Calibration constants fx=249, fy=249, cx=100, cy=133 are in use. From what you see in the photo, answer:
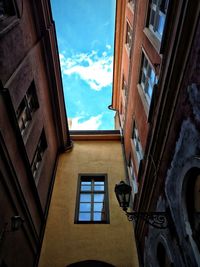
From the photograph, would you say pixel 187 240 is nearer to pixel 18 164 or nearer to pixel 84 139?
pixel 18 164

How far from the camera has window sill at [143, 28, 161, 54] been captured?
6711 millimetres

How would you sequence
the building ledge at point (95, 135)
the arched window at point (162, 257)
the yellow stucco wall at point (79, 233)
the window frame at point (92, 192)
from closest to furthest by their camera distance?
the arched window at point (162, 257) < the yellow stucco wall at point (79, 233) < the window frame at point (92, 192) < the building ledge at point (95, 135)

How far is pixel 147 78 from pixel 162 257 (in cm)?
532

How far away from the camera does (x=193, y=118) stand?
4195 millimetres

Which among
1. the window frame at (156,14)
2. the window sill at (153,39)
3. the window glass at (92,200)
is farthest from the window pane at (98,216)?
the window frame at (156,14)

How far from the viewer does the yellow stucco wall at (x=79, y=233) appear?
8.65 meters

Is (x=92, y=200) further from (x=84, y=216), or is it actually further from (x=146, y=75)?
(x=146, y=75)

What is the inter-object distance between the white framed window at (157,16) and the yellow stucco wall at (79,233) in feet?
22.0

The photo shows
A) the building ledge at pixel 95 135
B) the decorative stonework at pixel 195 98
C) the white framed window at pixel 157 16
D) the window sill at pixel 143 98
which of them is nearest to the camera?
the decorative stonework at pixel 195 98

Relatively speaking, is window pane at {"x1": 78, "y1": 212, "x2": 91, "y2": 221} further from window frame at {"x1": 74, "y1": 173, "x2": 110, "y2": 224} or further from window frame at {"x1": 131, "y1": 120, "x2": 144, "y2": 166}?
window frame at {"x1": 131, "y1": 120, "x2": 144, "y2": 166}

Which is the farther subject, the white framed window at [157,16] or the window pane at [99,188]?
the window pane at [99,188]

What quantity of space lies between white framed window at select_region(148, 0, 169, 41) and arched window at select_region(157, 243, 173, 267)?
544 centimetres

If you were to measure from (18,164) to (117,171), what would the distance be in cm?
599

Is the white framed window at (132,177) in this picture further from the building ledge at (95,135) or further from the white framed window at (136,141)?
the building ledge at (95,135)
